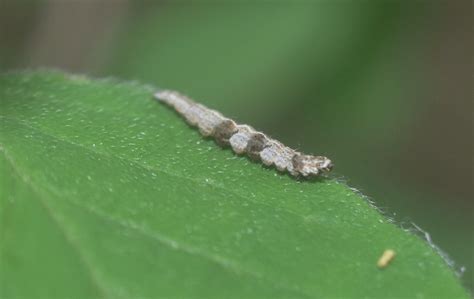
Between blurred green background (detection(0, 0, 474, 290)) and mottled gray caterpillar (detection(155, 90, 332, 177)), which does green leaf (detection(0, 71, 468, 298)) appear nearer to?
mottled gray caterpillar (detection(155, 90, 332, 177))

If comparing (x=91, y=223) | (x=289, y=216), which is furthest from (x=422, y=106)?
(x=91, y=223)

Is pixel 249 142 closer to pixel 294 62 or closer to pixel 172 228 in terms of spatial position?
pixel 172 228

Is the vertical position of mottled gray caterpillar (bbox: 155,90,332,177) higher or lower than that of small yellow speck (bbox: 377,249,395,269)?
lower

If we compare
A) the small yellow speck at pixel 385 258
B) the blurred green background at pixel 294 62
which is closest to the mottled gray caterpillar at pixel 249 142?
the small yellow speck at pixel 385 258

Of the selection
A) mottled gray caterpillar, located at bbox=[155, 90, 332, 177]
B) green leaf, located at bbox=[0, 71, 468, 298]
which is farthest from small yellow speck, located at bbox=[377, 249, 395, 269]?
mottled gray caterpillar, located at bbox=[155, 90, 332, 177]

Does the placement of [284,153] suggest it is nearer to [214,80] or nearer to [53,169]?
[53,169]
